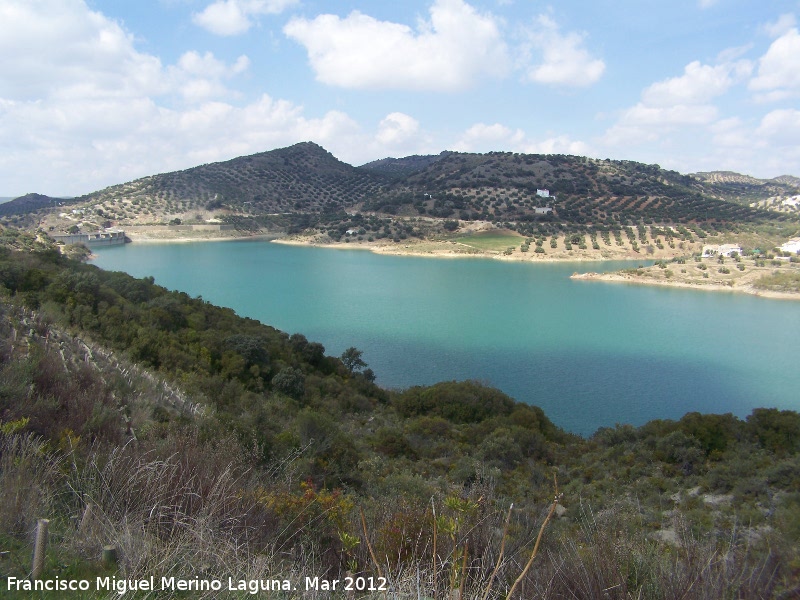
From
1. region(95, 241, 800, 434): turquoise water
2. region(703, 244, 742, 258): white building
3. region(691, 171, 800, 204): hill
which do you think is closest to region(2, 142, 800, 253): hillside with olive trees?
region(691, 171, 800, 204): hill

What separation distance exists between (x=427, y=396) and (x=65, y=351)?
7.30 metres

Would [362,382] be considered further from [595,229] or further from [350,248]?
[595,229]

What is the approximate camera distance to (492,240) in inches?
1987

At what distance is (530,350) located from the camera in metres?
18.6

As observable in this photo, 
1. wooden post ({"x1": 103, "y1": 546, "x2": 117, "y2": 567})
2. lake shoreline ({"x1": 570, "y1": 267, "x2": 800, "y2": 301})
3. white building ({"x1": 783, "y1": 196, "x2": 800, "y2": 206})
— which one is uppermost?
white building ({"x1": 783, "y1": 196, "x2": 800, "y2": 206})

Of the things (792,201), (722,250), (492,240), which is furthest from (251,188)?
(792,201)

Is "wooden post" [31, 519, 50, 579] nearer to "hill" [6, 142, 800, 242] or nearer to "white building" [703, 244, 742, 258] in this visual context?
"white building" [703, 244, 742, 258]

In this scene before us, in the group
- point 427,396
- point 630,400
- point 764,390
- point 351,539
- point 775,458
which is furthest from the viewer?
point 764,390

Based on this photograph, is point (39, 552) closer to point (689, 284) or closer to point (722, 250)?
point (689, 284)

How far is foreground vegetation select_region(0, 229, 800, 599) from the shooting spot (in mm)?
2084

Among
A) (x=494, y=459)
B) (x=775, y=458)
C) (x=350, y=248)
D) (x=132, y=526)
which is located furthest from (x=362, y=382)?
(x=350, y=248)

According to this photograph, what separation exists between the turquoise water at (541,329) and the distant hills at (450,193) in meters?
20.7

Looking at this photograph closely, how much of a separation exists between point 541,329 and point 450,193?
45911mm

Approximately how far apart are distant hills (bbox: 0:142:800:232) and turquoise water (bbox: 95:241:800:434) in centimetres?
2066
